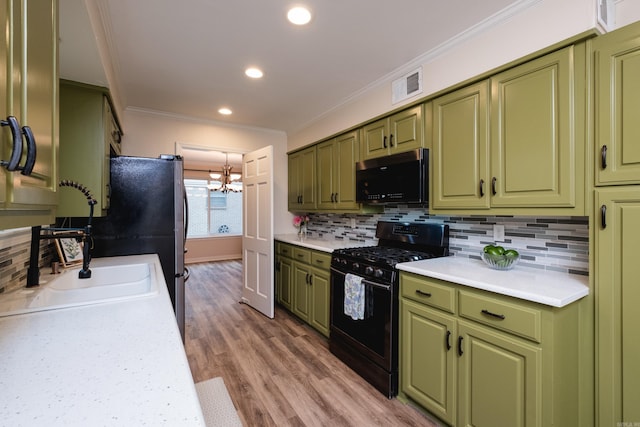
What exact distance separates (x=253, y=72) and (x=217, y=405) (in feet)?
8.15

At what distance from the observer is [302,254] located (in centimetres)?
321

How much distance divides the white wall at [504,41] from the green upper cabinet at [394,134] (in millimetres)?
110

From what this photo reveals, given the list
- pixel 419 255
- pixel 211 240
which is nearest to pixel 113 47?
pixel 419 255

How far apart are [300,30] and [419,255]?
178 centimetres

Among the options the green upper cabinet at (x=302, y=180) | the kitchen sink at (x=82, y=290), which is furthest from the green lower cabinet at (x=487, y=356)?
the green upper cabinet at (x=302, y=180)

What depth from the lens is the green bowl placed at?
5.88 ft

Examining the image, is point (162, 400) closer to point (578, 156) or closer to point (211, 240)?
point (578, 156)

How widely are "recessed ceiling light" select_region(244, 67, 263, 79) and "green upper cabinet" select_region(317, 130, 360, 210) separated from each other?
101cm

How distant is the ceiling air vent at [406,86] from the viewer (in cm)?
229

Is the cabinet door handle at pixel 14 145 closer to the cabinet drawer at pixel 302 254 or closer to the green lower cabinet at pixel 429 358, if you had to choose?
the green lower cabinet at pixel 429 358

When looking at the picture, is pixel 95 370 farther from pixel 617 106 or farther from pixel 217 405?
pixel 617 106

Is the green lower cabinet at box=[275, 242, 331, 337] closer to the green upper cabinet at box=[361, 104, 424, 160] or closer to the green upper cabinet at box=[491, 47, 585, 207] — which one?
the green upper cabinet at box=[361, 104, 424, 160]

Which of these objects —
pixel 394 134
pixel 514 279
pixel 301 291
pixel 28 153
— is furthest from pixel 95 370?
pixel 301 291

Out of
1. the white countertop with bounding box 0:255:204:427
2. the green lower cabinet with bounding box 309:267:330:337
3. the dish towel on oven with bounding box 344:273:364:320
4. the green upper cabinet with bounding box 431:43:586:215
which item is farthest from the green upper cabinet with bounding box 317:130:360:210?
the white countertop with bounding box 0:255:204:427
